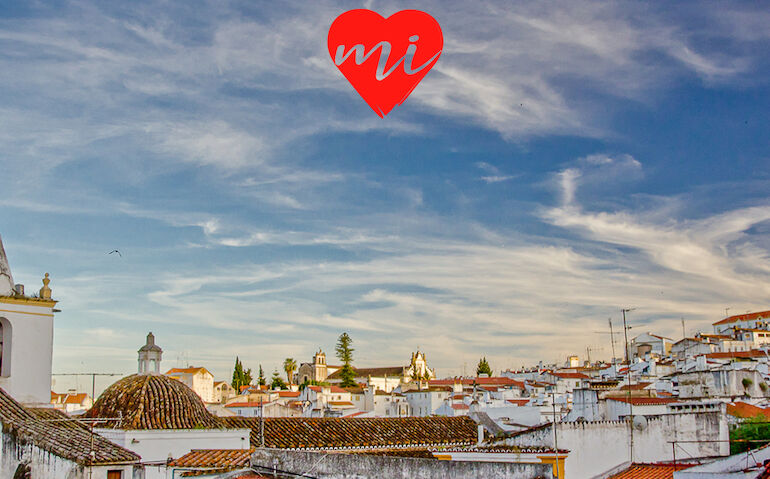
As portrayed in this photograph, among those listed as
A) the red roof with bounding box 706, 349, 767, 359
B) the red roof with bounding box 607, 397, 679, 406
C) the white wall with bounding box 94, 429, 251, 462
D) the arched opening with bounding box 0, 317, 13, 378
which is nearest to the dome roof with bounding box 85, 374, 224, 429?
the white wall with bounding box 94, 429, 251, 462

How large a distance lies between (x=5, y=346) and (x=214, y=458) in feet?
19.4

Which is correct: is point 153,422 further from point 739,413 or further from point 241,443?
point 739,413

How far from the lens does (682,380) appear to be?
4353 cm

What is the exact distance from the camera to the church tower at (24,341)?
18.0 m

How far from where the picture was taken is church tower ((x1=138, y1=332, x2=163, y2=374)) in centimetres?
2279

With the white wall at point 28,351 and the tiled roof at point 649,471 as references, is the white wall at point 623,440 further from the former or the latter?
the white wall at point 28,351

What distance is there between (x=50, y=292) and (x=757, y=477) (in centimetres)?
1625

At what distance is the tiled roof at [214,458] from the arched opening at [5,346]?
4.64 m

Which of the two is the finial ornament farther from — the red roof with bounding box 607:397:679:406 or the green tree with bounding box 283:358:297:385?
the green tree with bounding box 283:358:297:385

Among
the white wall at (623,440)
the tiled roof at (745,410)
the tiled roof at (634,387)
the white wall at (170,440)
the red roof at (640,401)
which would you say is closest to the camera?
the white wall at (170,440)

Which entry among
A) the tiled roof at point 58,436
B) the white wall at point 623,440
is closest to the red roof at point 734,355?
the white wall at point 623,440

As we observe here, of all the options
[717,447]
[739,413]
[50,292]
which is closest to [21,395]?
[50,292]

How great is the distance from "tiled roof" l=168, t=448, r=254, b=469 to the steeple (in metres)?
5.94

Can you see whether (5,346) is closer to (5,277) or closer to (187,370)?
(5,277)
